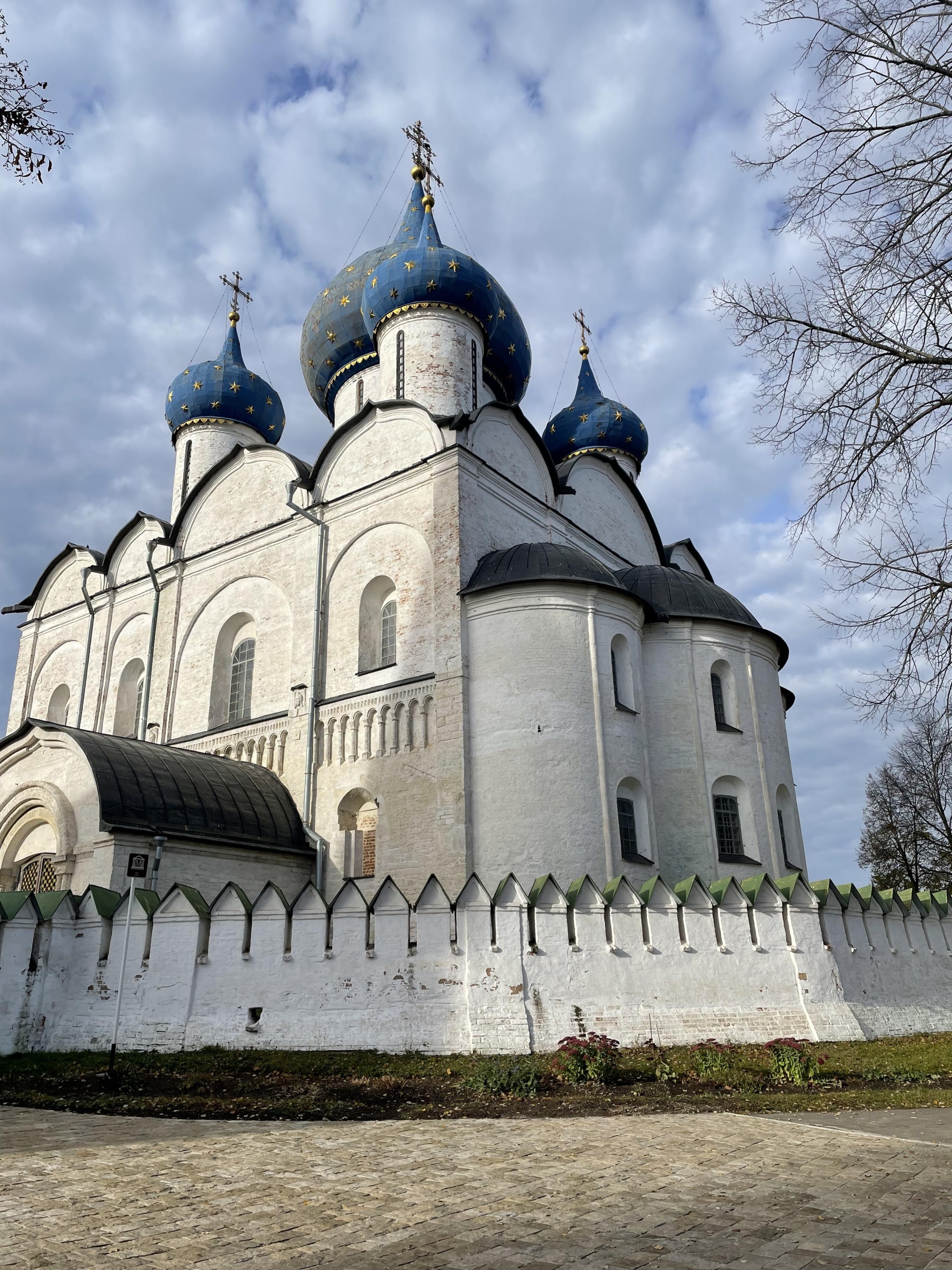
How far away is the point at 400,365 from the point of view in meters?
19.1

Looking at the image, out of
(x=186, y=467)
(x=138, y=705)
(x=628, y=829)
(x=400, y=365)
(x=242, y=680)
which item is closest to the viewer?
(x=628, y=829)

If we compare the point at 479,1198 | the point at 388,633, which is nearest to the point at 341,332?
the point at 388,633

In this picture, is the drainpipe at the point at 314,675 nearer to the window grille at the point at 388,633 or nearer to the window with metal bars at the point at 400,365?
the window grille at the point at 388,633

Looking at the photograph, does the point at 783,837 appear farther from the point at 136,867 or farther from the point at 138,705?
the point at 138,705

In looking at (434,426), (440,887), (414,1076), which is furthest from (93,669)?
(414,1076)

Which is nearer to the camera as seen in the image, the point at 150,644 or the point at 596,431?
the point at 150,644

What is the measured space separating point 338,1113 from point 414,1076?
5.67ft

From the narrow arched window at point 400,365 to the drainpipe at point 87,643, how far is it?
856cm

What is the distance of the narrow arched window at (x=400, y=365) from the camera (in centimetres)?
1886

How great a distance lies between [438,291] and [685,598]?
764 cm

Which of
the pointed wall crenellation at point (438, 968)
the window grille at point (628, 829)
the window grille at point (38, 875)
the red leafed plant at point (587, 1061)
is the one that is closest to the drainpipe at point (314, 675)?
the window grille at point (38, 875)

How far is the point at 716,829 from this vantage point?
1573cm

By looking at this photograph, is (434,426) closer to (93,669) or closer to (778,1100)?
(93,669)

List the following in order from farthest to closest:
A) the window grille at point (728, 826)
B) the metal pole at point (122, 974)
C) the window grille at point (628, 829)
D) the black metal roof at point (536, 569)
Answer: the window grille at point (728, 826) → the black metal roof at point (536, 569) → the window grille at point (628, 829) → the metal pole at point (122, 974)
